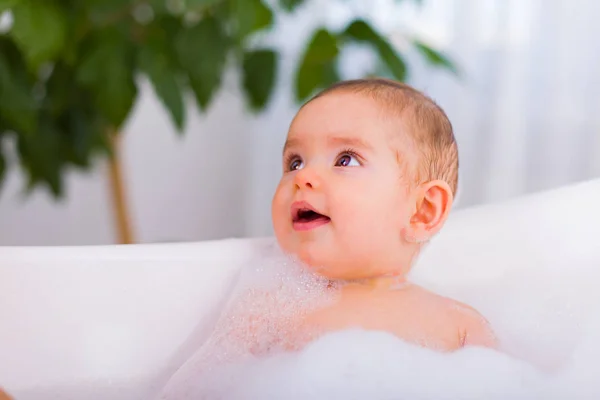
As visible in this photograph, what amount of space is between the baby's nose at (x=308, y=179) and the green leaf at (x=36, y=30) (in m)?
0.50

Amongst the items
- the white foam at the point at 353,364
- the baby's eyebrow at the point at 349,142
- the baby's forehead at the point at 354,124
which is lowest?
the white foam at the point at 353,364

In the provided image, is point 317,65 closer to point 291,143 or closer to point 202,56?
point 202,56

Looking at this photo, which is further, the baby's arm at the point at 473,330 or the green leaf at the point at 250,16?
the green leaf at the point at 250,16

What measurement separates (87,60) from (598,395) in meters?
0.89

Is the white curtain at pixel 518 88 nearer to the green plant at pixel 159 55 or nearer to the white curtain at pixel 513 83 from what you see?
the white curtain at pixel 513 83

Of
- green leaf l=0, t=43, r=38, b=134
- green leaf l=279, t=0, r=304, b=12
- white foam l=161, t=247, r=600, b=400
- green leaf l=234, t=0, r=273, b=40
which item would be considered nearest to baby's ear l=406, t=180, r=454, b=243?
white foam l=161, t=247, r=600, b=400

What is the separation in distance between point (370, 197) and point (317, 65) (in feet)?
1.91

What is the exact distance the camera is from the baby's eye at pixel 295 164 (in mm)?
745

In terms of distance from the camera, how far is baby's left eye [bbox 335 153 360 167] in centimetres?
71

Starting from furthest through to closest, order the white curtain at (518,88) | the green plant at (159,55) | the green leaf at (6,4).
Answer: the white curtain at (518,88)
the green plant at (159,55)
the green leaf at (6,4)

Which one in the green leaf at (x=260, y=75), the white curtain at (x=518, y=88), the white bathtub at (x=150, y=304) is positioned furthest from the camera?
the white curtain at (x=518, y=88)

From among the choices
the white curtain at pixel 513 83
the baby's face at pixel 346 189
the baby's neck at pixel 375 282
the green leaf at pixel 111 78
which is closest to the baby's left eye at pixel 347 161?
the baby's face at pixel 346 189

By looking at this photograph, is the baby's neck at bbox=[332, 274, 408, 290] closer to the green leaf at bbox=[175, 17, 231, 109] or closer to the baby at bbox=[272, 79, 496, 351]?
the baby at bbox=[272, 79, 496, 351]

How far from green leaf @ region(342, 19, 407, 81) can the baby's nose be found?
1.69 ft
